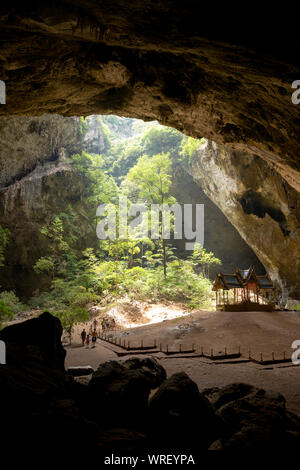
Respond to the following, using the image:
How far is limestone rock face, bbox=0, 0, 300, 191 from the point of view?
15.8ft

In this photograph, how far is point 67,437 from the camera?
3873 millimetres

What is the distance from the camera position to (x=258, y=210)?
71.0ft

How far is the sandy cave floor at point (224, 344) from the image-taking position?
7.81m

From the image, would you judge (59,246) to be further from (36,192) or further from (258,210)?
(258,210)

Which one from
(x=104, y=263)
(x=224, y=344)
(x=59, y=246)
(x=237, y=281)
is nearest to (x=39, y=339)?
(x=224, y=344)

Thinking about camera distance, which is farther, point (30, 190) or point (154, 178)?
point (154, 178)

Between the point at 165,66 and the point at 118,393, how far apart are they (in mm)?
9039

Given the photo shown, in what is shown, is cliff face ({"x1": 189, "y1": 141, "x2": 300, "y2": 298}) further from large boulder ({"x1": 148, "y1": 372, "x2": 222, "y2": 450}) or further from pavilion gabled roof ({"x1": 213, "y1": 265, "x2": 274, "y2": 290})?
large boulder ({"x1": 148, "y1": 372, "x2": 222, "y2": 450})

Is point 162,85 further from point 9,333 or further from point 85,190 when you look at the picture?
point 85,190

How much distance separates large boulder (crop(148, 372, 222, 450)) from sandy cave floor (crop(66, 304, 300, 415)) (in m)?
2.37

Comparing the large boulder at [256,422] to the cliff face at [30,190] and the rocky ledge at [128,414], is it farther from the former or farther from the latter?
the cliff face at [30,190]

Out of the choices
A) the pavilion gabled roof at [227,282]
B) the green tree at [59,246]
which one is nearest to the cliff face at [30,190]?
the green tree at [59,246]
